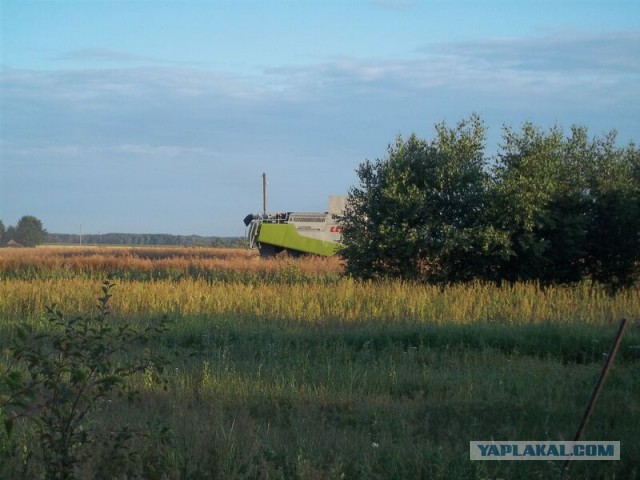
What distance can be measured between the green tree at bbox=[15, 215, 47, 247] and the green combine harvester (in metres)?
63.7

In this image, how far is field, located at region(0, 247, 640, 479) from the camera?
646cm

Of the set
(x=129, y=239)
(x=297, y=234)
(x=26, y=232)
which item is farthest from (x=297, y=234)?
(x=129, y=239)

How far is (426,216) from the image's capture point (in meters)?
21.5

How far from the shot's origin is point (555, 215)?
21656 millimetres

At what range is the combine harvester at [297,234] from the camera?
145ft

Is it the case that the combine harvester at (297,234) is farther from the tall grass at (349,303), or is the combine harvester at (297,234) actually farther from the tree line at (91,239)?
the tree line at (91,239)

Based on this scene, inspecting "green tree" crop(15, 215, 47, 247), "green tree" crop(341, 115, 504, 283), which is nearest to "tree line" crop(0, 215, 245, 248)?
"green tree" crop(15, 215, 47, 247)

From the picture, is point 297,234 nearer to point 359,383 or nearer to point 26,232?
point 359,383

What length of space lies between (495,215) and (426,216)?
192cm

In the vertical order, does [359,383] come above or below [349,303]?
below

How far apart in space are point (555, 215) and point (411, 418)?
15020 mm

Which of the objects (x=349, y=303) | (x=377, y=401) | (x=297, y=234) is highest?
(x=297, y=234)

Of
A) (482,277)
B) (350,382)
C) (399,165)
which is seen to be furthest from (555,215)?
(350,382)

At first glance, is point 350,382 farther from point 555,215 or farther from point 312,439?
point 555,215
